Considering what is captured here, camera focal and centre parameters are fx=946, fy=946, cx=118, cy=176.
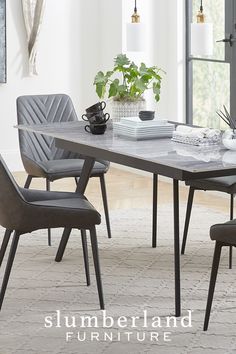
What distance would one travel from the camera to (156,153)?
451 centimetres

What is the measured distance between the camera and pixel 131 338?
4.08 m

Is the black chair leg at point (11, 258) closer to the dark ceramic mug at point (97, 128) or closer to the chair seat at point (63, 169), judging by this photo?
the dark ceramic mug at point (97, 128)

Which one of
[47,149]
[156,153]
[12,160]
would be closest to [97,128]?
[156,153]

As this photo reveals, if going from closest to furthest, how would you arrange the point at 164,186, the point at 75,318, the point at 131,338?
the point at 131,338 → the point at 75,318 → the point at 164,186

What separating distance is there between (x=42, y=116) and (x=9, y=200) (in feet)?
5.74

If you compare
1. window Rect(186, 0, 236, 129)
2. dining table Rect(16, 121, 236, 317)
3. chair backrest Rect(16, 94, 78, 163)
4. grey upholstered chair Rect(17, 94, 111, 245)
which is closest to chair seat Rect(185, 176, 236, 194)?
dining table Rect(16, 121, 236, 317)

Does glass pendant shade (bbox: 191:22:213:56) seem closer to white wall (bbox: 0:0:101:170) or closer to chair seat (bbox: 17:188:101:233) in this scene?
chair seat (bbox: 17:188:101:233)

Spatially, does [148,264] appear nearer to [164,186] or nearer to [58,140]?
[58,140]

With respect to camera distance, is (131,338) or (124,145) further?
(124,145)

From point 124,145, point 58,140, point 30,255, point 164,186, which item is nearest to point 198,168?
point 124,145

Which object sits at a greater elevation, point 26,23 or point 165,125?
point 26,23

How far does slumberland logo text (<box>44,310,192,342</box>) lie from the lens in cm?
409

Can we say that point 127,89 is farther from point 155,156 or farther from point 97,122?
point 155,156

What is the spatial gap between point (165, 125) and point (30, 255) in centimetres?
111
